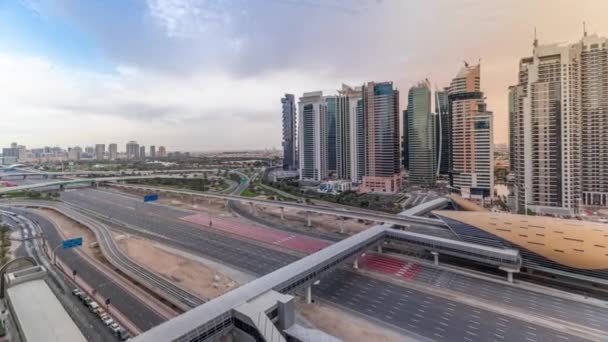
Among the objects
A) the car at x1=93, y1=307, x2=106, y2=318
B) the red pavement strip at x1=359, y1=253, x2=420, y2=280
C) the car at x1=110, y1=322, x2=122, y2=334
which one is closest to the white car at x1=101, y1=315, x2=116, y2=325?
the car at x1=110, y1=322, x2=122, y2=334

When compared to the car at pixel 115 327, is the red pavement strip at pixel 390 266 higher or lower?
higher

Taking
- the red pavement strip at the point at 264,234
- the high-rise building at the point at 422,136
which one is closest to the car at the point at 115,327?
the red pavement strip at the point at 264,234

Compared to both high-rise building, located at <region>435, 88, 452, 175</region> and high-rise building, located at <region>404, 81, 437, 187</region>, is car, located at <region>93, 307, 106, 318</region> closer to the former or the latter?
high-rise building, located at <region>404, 81, 437, 187</region>

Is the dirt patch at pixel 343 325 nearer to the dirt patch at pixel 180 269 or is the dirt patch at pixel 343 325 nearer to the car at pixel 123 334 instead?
the dirt patch at pixel 180 269

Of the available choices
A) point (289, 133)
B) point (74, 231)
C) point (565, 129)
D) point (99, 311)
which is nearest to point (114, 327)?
point (99, 311)

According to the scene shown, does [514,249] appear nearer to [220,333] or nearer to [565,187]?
[220,333]

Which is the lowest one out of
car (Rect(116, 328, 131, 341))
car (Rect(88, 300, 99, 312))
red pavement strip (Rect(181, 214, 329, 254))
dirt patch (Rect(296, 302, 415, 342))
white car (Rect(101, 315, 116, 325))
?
dirt patch (Rect(296, 302, 415, 342))
